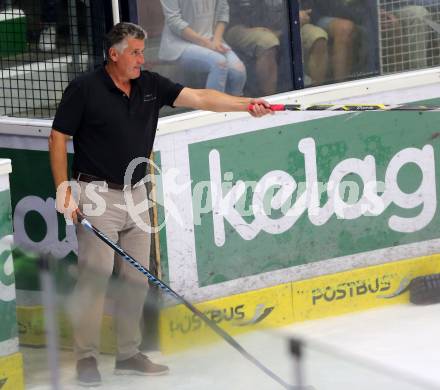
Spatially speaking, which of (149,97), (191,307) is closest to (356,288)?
(149,97)

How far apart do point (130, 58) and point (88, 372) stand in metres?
1.52

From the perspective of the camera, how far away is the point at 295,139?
7.91m

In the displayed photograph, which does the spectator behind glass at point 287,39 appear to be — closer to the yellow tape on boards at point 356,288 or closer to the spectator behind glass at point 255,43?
the spectator behind glass at point 255,43

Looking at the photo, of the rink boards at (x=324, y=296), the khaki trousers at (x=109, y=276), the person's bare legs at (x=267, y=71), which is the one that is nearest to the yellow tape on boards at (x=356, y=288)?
the rink boards at (x=324, y=296)

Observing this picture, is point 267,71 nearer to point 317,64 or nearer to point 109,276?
point 317,64

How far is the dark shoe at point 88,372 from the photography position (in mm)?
6098

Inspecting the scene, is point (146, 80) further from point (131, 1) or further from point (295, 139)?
point (295, 139)

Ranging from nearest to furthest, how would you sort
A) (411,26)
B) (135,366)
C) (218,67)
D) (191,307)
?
1. (191,307)
2. (135,366)
3. (218,67)
4. (411,26)

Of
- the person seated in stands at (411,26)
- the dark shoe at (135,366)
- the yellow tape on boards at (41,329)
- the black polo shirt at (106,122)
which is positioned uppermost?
the person seated in stands at (411,26)

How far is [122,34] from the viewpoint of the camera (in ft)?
21.9

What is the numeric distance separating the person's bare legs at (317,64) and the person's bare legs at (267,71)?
243 millimetres

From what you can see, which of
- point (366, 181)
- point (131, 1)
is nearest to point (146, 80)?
point (131, 1)

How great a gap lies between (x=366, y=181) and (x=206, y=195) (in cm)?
109

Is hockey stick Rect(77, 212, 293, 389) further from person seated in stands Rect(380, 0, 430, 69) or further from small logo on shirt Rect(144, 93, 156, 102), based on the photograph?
person seated in stands Rect(380, 0, 430, 69)
